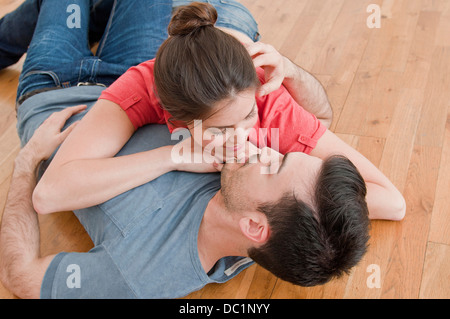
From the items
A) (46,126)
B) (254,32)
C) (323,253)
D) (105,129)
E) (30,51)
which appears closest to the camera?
(323,253)

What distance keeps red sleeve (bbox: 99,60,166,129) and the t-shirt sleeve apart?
0.42 meters

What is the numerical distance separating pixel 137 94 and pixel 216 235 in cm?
48

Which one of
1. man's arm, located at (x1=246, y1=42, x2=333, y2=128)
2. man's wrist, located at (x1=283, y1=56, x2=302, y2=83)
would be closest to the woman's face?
man's arm, located at (x1=246, y1=42, x2=333, y2=128)

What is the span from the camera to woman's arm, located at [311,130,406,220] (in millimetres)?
1302

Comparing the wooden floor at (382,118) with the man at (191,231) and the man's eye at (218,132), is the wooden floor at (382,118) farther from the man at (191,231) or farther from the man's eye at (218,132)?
the man's eye at (218,132)

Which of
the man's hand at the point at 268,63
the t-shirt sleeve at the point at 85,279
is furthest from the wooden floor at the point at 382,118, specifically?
the man's hand at the point at 268,63

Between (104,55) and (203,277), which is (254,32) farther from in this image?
(203,277)

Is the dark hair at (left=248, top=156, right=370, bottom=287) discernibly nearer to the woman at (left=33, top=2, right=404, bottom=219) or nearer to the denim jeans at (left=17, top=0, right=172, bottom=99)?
the woman at (left=33, top=2, right=404, bottom=219)

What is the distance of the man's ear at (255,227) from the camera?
105 centimetres

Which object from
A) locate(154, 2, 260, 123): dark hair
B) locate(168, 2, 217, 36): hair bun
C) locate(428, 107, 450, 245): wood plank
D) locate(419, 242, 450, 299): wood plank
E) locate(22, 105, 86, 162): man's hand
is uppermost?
locate(168, 2, 217, 36): hair bun

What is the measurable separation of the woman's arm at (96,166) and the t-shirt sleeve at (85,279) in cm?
16

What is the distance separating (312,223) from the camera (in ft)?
3.23
